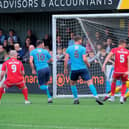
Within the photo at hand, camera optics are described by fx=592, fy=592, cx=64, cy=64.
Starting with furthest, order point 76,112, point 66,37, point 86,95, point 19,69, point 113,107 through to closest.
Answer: point 66,37, point 86,95, point 19,69, point 113,107, point 76,112

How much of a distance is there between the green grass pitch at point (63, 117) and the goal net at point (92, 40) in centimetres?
494

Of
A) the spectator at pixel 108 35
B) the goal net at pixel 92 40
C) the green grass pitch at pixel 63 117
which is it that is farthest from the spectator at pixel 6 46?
the green grass pitch at pixel 63 117

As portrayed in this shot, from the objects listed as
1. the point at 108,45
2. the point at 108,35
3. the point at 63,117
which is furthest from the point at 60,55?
the point at 63,117

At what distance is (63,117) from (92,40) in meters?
8.24

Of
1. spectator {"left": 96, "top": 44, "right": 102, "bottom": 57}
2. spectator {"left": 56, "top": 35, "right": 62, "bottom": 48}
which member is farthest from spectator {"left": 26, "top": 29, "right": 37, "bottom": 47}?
spectator {"left": 96, "top": 44, "right": 102, "bottom": 57}

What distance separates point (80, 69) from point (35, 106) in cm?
181

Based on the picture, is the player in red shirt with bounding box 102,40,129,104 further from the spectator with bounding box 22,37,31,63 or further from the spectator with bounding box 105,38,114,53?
the spectator with bounding box 22,37,31,63

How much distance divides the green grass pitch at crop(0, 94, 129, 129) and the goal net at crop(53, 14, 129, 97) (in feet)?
16.2

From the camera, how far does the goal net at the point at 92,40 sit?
20.6m

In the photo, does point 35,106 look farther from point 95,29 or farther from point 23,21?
point 23,21

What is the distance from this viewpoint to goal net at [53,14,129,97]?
67.5ft

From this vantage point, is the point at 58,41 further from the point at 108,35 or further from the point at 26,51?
the point at 26,51

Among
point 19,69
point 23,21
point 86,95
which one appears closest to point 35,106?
point 19,69

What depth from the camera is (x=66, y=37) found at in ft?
70.0
